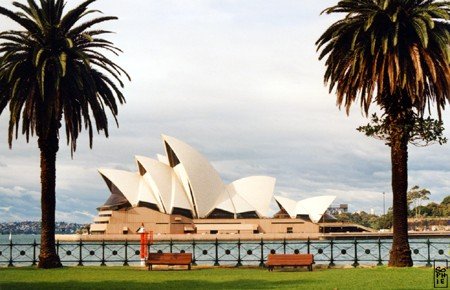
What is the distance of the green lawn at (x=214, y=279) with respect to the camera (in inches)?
805

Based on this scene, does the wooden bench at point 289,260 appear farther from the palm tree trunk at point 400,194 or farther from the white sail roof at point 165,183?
the white sail roof at point 165,183

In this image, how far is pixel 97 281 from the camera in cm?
2230

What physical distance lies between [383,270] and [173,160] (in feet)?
256

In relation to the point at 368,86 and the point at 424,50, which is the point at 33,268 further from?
the point at 424,50

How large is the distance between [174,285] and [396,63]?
12566mm

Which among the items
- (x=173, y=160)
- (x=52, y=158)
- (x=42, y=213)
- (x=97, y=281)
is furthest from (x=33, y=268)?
(x=173, y=160)

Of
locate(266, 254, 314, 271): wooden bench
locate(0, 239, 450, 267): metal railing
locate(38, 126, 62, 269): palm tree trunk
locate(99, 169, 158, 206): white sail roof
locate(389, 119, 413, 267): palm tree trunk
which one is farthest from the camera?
locate(99, 169, 158, 206): white sail roof

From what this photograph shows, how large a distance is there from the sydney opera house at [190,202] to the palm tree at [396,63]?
7189 centimetres

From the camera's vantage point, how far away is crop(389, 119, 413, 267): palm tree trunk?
27.7 metres

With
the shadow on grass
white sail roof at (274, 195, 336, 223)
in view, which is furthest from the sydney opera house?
the shadow on grass

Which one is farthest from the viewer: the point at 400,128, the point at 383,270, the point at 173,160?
the point at 173,160

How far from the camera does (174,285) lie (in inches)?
827

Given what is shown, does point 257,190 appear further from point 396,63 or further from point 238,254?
point 396,63

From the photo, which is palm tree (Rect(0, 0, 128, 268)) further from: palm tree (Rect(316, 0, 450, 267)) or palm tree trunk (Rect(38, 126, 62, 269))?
palm tree (Rect(316, 0, 450, 267))
